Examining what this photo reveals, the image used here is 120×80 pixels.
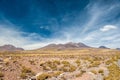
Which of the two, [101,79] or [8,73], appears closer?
[101,79]

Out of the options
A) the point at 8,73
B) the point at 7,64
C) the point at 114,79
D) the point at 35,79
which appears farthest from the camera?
the point at 7,64

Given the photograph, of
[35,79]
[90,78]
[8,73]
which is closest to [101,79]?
[90,78]

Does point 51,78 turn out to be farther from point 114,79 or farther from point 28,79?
point 114,79

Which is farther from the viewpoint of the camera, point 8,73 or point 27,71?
point 27,71

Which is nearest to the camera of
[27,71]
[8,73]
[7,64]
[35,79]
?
[35,79]

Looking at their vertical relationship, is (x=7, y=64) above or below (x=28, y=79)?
above

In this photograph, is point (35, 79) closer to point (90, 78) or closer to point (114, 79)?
point (90, 78)

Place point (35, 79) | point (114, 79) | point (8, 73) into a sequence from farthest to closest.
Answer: point (8, 73) < point (35, 79) < point (114, 79)

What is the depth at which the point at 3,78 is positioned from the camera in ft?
60.5

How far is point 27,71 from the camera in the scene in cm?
2200

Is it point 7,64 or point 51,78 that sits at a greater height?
point 7,64

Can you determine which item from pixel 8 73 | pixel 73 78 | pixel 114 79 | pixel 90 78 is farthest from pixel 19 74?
pixel 114 79

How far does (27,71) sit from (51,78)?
4617 millimetres

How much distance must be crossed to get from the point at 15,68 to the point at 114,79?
12.8 m
